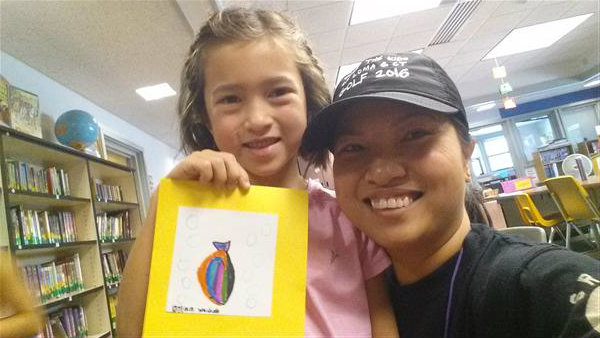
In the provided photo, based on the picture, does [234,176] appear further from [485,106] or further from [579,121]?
[579,121]

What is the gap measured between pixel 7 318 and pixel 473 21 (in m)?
5.88

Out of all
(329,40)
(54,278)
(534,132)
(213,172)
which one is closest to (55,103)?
(54,278)

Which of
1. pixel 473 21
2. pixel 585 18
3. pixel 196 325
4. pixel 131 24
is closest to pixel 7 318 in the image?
pixel 196 325

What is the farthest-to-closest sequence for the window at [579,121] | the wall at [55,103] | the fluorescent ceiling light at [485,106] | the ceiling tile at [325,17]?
the window at [579,121] → the fluorescent ceiling light at [485,106] → the ceiling tile at [325,17] → the wall at [55,103]

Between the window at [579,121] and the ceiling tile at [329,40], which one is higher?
the ceiling tile at [329,40]

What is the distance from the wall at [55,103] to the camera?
3654mm

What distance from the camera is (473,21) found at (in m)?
5.21

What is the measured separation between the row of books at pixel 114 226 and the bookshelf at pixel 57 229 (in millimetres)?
36

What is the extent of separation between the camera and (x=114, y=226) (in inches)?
187

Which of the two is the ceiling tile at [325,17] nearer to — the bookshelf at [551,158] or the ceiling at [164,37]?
the ceiling at [164,37]

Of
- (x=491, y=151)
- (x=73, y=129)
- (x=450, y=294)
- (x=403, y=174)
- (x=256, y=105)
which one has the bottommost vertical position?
(x=450, y=294)

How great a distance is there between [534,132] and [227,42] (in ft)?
39.3

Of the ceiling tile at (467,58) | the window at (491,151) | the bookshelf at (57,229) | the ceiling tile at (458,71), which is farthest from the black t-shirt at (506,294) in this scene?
the window at (491,151)

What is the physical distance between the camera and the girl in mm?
666
